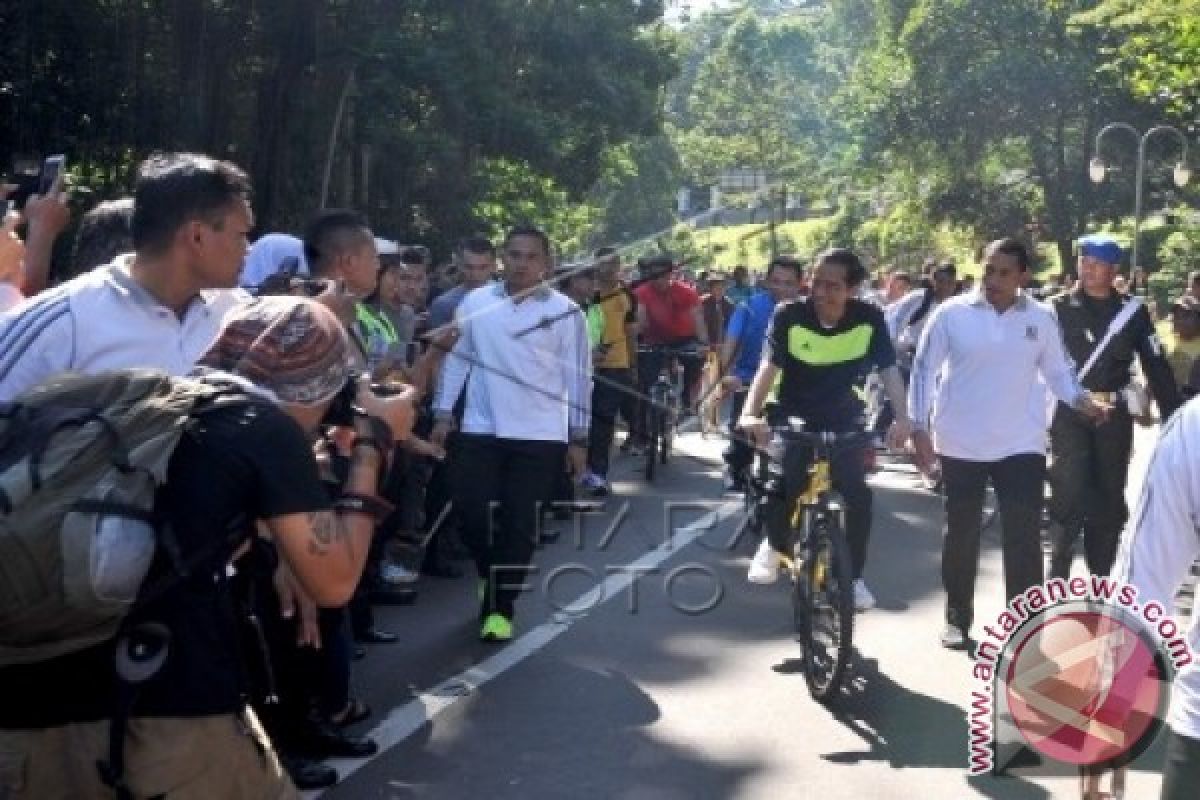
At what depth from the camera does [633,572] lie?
9680mm

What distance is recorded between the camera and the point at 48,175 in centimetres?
543

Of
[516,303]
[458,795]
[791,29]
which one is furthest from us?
[791,29]

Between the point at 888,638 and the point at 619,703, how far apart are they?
5.90 feet

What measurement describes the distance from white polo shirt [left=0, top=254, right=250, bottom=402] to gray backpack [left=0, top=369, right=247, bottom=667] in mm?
1127

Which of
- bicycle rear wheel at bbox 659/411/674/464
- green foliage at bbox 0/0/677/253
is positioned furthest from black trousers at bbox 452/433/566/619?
green foliage at bbox 0/0/677/253

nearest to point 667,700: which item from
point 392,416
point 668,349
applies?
point 392,416

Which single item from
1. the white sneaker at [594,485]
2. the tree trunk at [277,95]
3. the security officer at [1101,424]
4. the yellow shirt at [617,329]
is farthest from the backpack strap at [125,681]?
the tree trunk at [277,95]

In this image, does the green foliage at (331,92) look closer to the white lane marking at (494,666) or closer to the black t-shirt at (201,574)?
the white lane marking at (494,666)

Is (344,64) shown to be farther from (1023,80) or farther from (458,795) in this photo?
(1023,80)

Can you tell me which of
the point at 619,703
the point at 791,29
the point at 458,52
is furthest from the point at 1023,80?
the point at 619,703

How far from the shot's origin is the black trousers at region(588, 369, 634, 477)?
42.9ft

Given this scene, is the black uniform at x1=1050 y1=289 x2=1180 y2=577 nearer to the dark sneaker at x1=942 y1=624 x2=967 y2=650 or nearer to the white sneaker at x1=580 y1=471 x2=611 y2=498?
the dark sneaker at x1=942 y1=624 x2=967 y2=650

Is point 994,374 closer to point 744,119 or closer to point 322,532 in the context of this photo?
point 322,532

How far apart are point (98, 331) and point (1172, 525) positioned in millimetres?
2482
